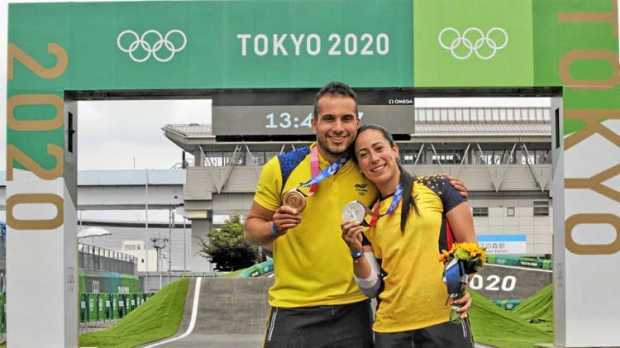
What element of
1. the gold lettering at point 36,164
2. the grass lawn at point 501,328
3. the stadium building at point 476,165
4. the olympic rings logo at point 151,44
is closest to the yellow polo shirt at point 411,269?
the olympic rings logo at point 151,44

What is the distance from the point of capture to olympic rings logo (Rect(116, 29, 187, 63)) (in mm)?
13312

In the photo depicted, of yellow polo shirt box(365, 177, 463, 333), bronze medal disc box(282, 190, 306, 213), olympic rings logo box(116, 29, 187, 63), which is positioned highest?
olympic rings logo box(116, 29, 187, 63)

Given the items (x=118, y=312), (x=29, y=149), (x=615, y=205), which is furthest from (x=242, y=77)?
(x=118, y=312)

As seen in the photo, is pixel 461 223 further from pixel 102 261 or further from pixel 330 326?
pixel 102 261

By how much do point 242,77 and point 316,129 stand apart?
917 cm

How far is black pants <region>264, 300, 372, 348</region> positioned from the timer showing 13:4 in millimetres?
8874

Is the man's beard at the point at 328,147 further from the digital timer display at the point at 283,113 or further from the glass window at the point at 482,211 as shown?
the glass window at the point at 482,211

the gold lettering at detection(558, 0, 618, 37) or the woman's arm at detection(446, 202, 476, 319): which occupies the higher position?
the gold lettering at detection(558, 0, 618, 37)

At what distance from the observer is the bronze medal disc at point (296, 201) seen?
401 cm

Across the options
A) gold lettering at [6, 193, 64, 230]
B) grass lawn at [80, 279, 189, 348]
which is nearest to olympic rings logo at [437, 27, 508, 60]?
gold lettering at [6, 193, 64, 230]

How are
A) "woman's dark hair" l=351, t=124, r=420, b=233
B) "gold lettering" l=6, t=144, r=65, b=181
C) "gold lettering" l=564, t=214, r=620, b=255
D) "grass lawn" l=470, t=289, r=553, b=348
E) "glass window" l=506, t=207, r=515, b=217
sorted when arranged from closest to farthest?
"woman's dark hair" l=351, t=124, r=420, b=233, "gold lettering" l=564, t=214, r=620, b=255, "gold lettering" l=6, t=144, r=65, b=181, "grass lawn" l=470, t=289, r=553, b=348, "glass window" l=506, t=207, r=515, b=217

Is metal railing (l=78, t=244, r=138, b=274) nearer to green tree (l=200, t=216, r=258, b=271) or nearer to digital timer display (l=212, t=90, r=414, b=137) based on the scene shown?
green tree (l=200, t=216, r=258, b=271)

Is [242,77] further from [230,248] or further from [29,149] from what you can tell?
[230,248]

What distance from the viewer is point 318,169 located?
4254 mm
